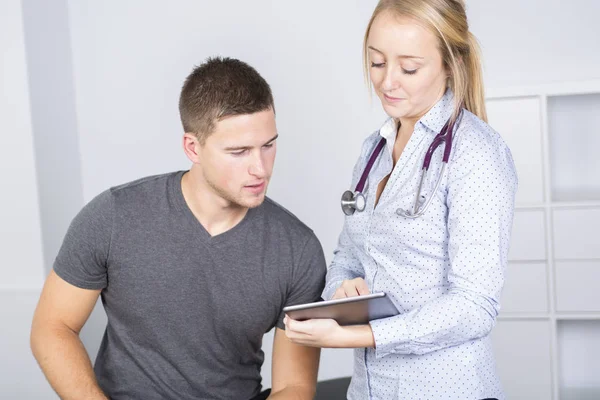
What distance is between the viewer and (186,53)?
148 inches

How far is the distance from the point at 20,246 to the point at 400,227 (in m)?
2.18

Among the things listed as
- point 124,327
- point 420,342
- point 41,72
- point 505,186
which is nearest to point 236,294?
point 124,327

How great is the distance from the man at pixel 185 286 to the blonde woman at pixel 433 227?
0.39 meters

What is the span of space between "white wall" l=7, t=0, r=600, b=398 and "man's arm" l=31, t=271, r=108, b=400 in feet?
4.27

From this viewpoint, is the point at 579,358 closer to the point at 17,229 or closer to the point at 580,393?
the point at 580,393

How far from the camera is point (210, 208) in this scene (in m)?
2.13

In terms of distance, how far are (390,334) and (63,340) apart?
95cm

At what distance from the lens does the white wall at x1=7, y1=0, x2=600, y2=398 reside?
3.38m

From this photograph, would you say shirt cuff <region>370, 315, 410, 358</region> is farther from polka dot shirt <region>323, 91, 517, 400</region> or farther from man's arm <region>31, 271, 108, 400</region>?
man's arm <region>31, 271, 108, 400</region>

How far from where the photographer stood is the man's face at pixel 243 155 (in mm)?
1999

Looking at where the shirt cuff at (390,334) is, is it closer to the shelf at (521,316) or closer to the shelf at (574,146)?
the shelf at (521,316)

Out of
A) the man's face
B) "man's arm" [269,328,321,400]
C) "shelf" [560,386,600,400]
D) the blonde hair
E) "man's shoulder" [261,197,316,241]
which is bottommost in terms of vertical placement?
"shelf" [560,386,600,400]

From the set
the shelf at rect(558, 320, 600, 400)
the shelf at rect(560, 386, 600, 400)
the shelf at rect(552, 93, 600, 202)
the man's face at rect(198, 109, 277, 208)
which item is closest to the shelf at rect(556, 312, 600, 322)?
the shelf at rect(558, 320, 600, 400)

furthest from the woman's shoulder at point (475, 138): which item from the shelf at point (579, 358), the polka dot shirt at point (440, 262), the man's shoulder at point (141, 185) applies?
the shelf at point (579, 358)
